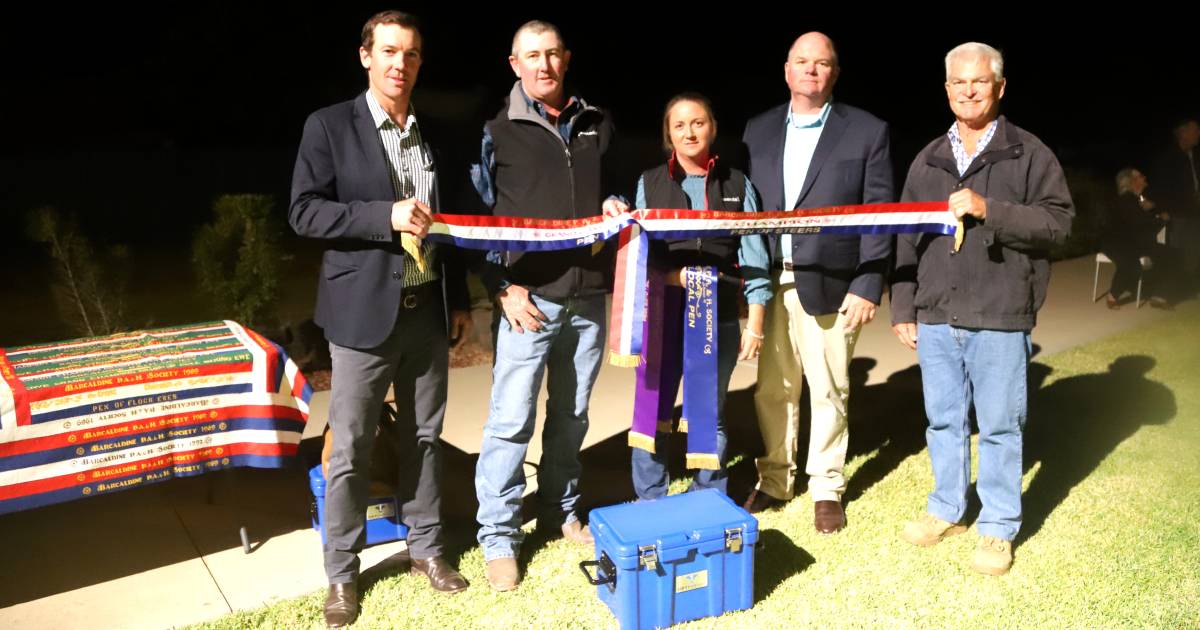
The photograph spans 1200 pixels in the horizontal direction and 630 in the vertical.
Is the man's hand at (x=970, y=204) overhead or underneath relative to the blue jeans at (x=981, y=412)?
overhead

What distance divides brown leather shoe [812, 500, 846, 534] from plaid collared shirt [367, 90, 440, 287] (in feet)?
6.56

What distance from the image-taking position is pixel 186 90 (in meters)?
21.4

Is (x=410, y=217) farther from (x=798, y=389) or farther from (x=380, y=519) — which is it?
(x=798, y=389)

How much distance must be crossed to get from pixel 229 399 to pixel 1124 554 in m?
3.70

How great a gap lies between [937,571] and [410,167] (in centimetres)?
257

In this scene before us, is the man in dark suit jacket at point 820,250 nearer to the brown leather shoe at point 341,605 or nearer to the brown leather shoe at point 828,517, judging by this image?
the brown leather shoe at point 828,517

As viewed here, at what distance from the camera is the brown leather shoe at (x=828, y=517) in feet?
13.8

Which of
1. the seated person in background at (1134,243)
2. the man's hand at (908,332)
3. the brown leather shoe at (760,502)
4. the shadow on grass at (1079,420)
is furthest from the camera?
the seated person in background at (1134,243)

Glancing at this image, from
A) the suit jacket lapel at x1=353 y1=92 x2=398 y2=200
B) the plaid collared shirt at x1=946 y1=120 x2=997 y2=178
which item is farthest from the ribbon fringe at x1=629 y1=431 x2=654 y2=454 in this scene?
the plaid collared shirt at x1=946 y1=120 x2=997 y2=178

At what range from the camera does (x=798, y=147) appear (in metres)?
4.08

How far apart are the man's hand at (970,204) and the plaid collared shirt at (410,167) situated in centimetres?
193

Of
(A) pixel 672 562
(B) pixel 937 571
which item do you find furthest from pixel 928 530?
(A) pixel 672 562

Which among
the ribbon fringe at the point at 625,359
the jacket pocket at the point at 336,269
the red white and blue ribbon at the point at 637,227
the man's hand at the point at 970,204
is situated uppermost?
the man's hand at the point at 970,204

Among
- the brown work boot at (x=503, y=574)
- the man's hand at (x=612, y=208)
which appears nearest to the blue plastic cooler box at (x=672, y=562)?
the brown work boot at (x=503, y=574)
